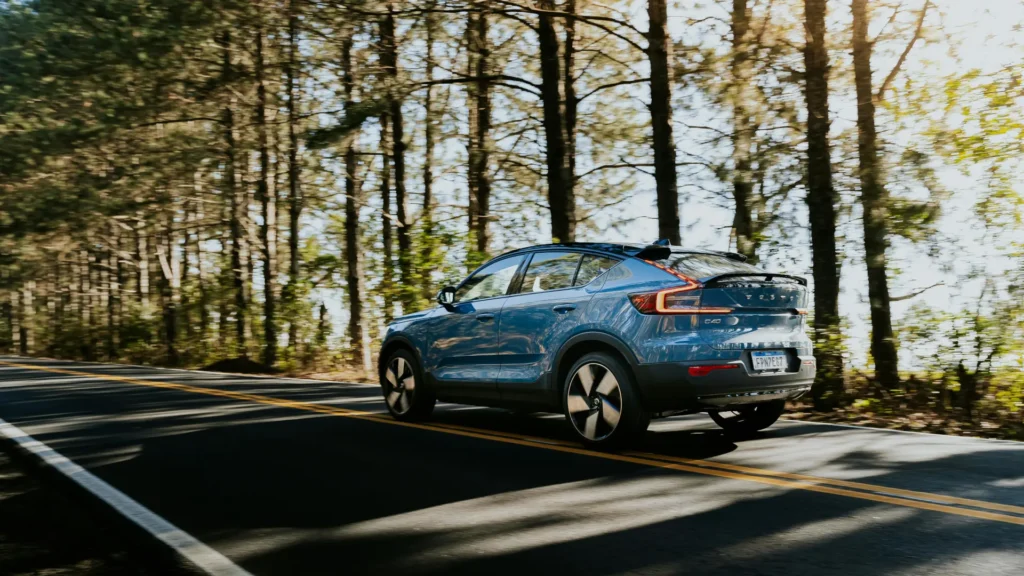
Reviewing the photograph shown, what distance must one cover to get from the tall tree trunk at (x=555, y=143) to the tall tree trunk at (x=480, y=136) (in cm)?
234

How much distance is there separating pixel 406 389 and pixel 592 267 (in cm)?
279

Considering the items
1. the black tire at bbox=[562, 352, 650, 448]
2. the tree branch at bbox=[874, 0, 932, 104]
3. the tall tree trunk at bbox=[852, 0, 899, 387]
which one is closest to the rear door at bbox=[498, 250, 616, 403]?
the black tire at bbox=[562, 352, 650, 448]

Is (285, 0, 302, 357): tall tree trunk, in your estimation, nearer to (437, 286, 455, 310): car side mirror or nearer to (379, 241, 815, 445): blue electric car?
(437, 286, 455, 310): car side mirror

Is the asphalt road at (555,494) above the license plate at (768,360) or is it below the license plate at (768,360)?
below

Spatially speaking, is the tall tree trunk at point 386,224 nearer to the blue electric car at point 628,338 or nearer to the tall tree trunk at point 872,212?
the tall tree trunk at point 872,212

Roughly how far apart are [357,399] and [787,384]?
629 centimetres

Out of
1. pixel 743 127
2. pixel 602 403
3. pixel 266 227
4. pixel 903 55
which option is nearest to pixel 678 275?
pixel 602 403

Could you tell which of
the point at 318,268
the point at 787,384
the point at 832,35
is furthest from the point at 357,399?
the point at 318,268

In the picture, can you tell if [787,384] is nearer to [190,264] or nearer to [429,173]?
[429,173]

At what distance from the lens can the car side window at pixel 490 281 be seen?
27.2ft

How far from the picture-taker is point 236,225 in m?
26.5

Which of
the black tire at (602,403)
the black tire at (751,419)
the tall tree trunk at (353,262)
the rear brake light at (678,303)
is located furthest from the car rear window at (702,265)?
the tall tree trunk at (353,262)

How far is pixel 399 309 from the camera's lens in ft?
61.4

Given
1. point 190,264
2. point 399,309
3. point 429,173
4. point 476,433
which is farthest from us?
point 190,264
